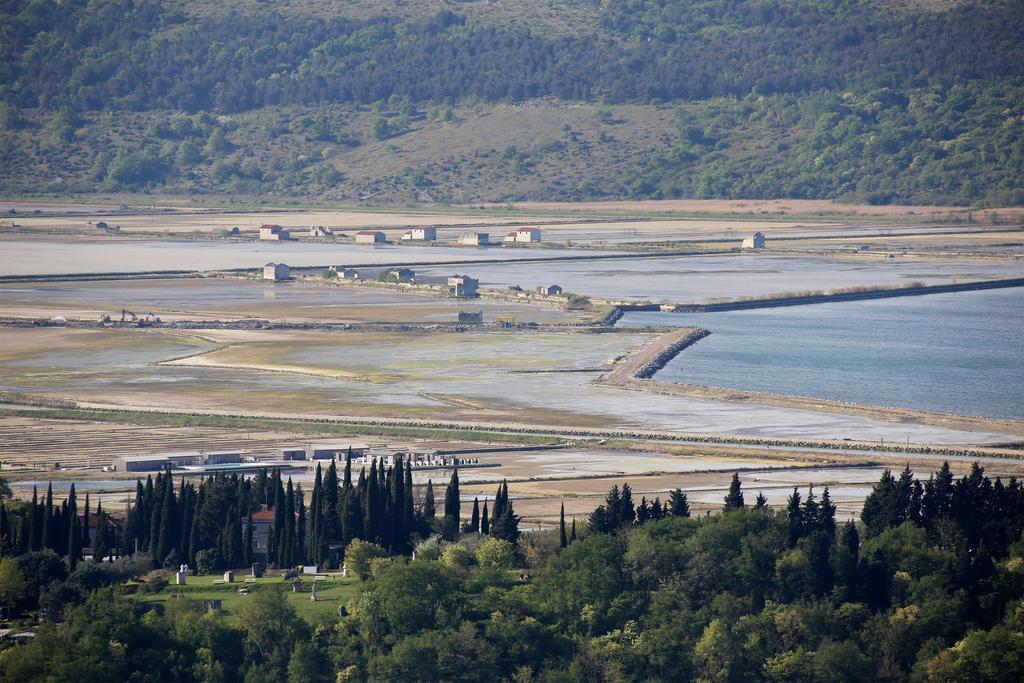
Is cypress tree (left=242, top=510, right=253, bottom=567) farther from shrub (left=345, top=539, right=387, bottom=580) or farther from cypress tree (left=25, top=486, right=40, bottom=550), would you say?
cypress tree (left=25, top=486, right=40, bottom=550)

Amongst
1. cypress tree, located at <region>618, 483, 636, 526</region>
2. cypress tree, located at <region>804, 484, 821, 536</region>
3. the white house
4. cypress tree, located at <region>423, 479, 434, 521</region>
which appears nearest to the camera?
cypress tree, located at <region>804, 484, 821, 536</region>

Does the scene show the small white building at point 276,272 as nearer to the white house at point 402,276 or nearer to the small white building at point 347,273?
the small white building at point 347,273

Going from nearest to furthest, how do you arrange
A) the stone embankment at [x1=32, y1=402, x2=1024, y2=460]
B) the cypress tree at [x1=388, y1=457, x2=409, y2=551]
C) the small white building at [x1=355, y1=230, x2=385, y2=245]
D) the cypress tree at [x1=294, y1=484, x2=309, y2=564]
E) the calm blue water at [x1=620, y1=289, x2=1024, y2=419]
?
the cypress tree at [x1=294, y1=484, x2=309, y2=564] → the cypress tree at [x1=388, y1=457, x2=409, y2=551] → the stone embankment at [x1=32, y1=402, x2=1024, y2=460] → the calm blue water at [x1=620, y1=289, x2=1024, y2=419] → the small white building at [x1=355, y1=230, x2=385, y2=245]

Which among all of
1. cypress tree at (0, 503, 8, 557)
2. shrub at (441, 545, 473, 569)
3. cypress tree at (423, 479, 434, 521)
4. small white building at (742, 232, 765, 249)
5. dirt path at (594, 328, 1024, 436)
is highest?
small white building at (742, 232, 765, 249)

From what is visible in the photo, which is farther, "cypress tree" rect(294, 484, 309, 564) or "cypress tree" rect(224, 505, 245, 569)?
"cypress tree" rect(294, 484, 309, 564)

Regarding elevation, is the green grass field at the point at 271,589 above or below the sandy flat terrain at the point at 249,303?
below

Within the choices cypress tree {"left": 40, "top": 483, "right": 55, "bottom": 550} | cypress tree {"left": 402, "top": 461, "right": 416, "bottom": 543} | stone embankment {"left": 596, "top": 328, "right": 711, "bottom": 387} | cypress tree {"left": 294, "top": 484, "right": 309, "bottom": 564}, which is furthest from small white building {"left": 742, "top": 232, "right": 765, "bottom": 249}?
cypress tree {"left": 40, "top": 483, "right": 55, "bottom": 550}

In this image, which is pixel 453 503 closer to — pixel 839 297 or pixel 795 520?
pixel 795 520

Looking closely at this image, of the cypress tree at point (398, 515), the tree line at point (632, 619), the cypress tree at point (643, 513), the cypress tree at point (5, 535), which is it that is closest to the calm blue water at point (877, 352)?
the cypress tree at point (643, 513)
